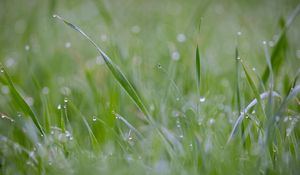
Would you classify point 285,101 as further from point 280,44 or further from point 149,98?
point 149,98

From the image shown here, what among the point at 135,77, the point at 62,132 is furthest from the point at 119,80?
the point at 135,77

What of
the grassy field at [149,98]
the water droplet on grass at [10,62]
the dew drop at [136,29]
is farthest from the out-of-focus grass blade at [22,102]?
the dew drop at [136,29]

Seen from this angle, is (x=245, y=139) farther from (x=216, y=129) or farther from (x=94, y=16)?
(x=94, y=16)

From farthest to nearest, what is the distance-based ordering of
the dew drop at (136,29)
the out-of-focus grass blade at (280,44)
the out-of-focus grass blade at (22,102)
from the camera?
the dew drop at (136,29)
the out-of-focus grass blade at (280,44)
the out-of-focus grass blade at (22,102)

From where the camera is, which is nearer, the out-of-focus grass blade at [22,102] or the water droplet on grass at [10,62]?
the out-of-focus grass blade at [22,102]

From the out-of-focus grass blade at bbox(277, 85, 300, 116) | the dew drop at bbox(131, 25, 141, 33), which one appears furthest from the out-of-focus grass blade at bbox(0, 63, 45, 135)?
the dew drop at bbox(131, 25, 141, 33)

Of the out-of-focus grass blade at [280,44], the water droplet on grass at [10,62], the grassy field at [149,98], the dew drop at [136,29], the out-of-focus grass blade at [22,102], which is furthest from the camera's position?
the dew drop at [136,29]

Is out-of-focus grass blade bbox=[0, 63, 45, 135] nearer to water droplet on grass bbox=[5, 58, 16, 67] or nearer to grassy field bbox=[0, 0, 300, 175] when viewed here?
grassy field bbox=[0, 0, 300, 175]

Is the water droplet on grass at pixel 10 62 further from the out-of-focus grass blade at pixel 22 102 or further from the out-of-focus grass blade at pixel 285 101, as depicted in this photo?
the out-of-focus grass blade at pixel 285 101
